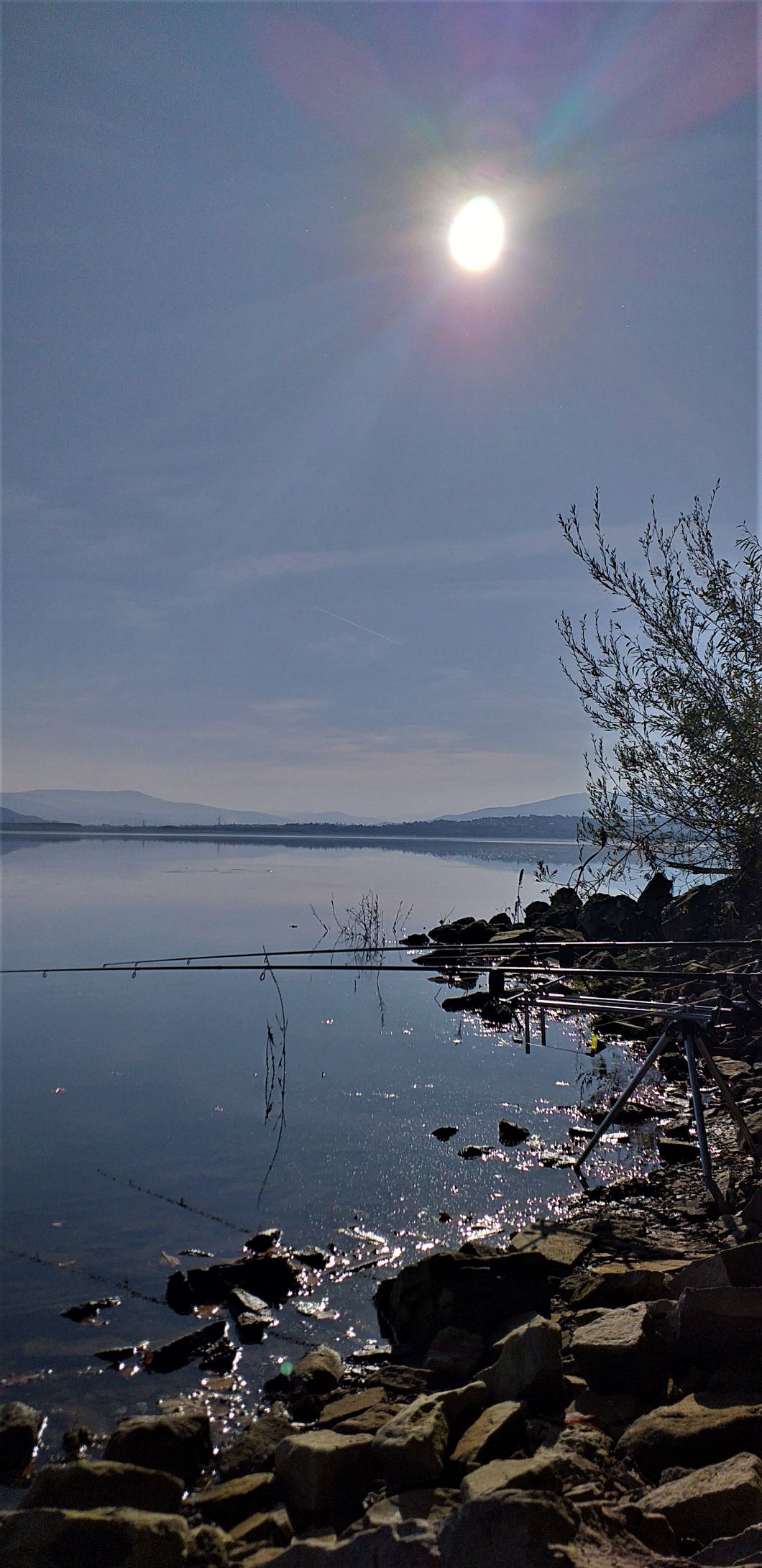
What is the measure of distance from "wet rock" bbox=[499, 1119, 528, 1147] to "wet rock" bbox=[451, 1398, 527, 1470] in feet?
21.7

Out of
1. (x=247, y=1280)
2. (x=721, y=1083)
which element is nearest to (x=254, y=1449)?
(x=247, y=1280)

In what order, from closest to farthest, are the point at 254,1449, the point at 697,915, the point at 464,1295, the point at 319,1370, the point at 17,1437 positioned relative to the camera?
the point at 254,1449 < the point at 17,1437 < the point at 319,1370 < the point at 464,1295 < the point at 697,915

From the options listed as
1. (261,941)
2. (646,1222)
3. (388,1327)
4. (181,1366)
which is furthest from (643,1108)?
(261,941)

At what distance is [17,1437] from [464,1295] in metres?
2.94

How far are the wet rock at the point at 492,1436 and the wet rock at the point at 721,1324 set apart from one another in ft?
3.34

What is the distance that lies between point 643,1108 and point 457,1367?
7259mm

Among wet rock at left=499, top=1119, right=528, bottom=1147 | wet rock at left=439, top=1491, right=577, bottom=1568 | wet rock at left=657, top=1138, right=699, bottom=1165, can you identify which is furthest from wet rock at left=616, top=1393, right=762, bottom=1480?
wet rock at left=499, top=1119, right=528, bottom=1147

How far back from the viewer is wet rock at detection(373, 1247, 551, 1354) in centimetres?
686

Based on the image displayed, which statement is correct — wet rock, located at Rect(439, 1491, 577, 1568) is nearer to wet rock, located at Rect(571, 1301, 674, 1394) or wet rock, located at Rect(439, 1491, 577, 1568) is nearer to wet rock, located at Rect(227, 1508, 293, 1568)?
wet rock, located at Rect(227, 1508, 293, 1568)

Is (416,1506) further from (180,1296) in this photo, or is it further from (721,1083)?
(180,1296)

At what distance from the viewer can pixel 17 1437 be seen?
612cm

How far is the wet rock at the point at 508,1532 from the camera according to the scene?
10.9 feet

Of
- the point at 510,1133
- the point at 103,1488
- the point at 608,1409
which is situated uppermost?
the point at 608,1409

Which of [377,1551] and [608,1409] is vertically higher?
[377,1551]
